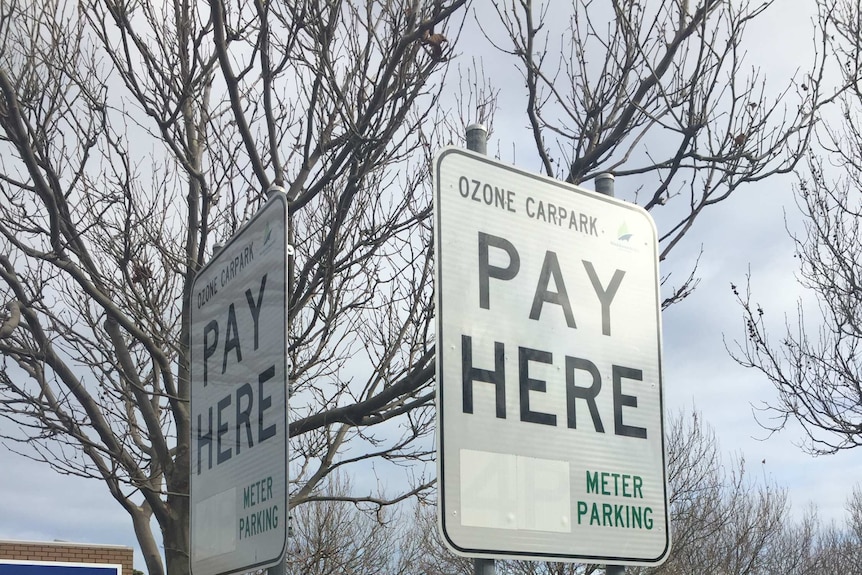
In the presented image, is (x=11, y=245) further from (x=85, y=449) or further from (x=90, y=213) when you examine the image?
(x=85, y=449)

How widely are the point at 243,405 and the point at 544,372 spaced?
0.86 m

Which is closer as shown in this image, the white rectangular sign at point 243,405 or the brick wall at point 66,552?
the white rectangular sign at point 243,405

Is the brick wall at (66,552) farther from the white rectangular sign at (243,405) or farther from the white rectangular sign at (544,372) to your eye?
the white rectangular sign at (544,372)

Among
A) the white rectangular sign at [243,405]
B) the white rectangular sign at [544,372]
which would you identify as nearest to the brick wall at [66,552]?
the white rectangular sign at [243,405]

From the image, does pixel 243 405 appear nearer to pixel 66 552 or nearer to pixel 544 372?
pixel 544 372

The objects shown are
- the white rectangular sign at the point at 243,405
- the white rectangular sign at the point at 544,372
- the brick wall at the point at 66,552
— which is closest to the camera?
the white rectangular sign at the point at 544,372

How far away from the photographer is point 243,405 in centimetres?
264

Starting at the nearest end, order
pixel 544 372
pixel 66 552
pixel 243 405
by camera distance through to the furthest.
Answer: pixel 544 372, pixel 243 405, pixel 66 552

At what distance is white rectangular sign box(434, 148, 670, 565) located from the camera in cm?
198

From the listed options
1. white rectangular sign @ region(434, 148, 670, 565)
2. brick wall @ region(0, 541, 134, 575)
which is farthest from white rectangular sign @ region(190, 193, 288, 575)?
brick wall @ region(0, 541, 134, 575)

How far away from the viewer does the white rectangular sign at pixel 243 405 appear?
93.4 inches

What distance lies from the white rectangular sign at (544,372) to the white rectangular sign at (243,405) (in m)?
0.51

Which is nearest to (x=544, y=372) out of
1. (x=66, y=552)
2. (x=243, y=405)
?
(x=243, y=405)

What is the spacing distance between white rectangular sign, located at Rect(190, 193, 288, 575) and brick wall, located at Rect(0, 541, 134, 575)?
22471mm
